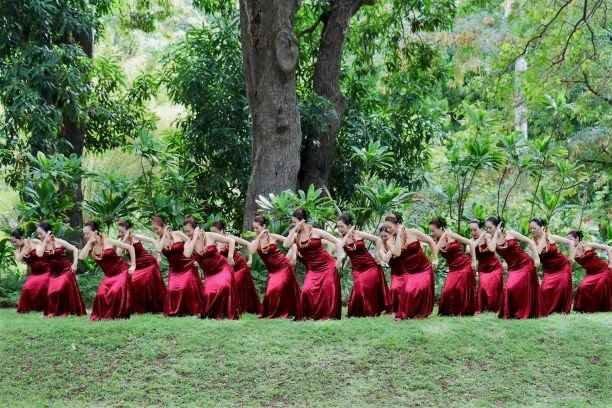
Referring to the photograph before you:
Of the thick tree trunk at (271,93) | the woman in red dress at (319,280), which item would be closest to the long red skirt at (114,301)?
the woman in red dress at (319,280)

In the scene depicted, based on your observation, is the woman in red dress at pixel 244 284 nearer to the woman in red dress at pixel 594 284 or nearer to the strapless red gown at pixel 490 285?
the strapless red gown at pixel 490 285

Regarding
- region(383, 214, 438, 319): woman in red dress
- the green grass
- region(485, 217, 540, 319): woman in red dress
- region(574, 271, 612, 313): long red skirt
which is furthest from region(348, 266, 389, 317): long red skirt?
region(574, 271, 612, 313): long red skirt

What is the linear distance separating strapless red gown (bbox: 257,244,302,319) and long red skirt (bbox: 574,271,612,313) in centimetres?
389

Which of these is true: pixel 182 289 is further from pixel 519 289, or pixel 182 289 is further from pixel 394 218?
pixel 519 289

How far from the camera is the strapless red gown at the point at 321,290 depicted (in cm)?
1125

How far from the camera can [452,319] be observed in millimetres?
11211

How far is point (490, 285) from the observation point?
11867 mm

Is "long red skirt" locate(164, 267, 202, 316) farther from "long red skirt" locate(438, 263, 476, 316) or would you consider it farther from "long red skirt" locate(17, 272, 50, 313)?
"long red skirt" locate(438, 263, 476, 316)

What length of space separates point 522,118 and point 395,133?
5.24m

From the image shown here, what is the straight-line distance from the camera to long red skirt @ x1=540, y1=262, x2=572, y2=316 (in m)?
11.8

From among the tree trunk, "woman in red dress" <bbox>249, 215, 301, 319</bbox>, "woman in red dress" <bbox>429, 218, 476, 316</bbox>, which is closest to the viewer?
"woman in red dress" <bbox>249, 215, 301, 319</bbox>

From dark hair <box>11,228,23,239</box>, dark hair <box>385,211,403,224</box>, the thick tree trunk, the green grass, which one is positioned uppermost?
the thick tree trunk

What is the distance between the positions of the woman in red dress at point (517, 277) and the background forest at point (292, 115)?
6.90ft

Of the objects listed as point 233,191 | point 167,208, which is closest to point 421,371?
point 167,208
